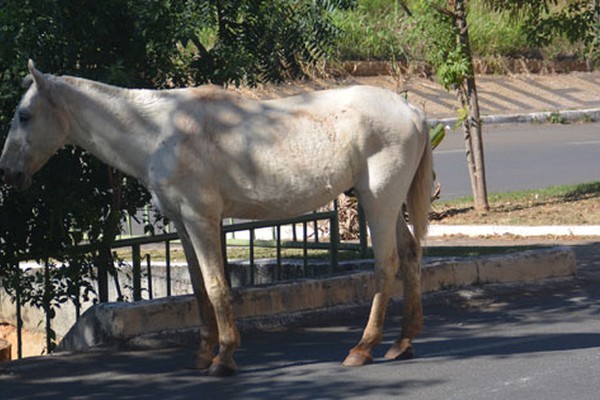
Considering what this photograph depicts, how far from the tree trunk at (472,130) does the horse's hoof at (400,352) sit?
8136mm

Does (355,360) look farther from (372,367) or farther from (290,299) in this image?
(290,299)

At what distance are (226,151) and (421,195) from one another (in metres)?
1.39

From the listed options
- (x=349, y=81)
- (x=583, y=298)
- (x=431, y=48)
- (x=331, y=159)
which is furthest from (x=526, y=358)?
(x=349, y=81)

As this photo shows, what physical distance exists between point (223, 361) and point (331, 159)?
4.70 feet

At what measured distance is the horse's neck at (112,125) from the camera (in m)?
8.52

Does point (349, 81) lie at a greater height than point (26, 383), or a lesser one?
greater

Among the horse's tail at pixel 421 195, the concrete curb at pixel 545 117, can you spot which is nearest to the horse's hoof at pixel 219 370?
the horse's tail at pixel 421 195

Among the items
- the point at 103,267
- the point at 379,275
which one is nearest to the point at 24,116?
the point at 103,267

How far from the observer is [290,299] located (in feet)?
33.5

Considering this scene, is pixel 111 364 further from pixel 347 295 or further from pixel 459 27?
pixel 459 27

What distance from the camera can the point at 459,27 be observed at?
55.7 ft

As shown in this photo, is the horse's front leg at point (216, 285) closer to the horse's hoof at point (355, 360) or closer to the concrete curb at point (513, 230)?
the horse's hoof at point (355, 360)

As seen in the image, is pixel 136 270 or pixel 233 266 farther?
pixel 233 266

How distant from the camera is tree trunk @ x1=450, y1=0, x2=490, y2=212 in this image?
16.9m
